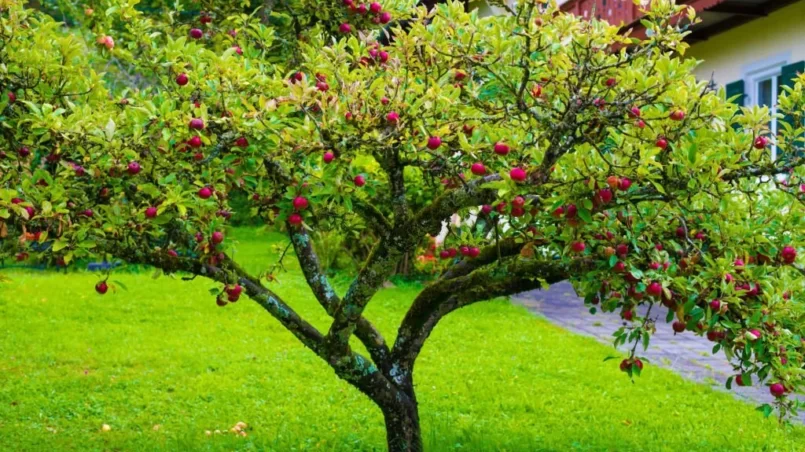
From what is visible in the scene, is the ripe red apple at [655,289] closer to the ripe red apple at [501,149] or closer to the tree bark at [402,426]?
the ripe red apple at [501,149]

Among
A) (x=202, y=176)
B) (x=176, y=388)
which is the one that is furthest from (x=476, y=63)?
(x=176, y=388)

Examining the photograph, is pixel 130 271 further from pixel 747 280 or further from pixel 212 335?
pixel 747 280

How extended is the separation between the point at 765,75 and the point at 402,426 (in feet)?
24.7

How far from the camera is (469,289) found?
4234 millimetres

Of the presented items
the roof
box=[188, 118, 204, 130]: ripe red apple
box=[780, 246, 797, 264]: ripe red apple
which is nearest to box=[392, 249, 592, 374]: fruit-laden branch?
box=[780, 246, 797, 264]: ripe red apple

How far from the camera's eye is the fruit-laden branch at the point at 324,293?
14.2 ft

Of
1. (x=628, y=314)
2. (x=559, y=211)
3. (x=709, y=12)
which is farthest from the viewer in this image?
(x=709, y=12)

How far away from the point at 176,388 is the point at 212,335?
1994 mm

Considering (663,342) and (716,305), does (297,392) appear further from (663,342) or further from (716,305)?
(716,305)

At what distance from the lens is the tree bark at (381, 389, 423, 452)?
439cm

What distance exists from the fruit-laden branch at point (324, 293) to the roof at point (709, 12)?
17.0ft

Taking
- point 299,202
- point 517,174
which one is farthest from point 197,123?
point 517,174

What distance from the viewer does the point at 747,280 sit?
2996 mm

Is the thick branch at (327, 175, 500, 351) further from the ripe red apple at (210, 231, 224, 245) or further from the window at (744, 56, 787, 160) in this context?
the window at (744, 56, 787, 160)
